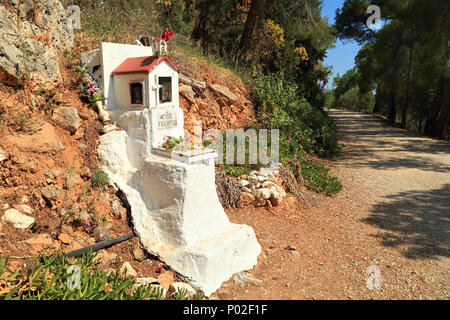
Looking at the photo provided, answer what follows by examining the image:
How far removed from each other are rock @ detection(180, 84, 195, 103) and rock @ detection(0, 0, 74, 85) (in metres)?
2.39

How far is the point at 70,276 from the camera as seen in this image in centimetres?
299

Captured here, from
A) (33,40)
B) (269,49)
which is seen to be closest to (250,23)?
(269,49)

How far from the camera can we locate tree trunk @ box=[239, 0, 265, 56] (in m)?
9.85

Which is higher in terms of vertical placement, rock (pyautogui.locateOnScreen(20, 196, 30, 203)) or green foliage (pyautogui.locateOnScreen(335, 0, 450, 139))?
green foliage (pyautogui.locateOnScreen(335, 0, 450, 139))

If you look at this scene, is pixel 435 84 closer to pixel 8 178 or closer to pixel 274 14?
pixel 274 14

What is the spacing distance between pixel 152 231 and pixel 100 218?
2.50ft

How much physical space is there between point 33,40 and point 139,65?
65.2 inches

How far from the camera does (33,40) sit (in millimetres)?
4688

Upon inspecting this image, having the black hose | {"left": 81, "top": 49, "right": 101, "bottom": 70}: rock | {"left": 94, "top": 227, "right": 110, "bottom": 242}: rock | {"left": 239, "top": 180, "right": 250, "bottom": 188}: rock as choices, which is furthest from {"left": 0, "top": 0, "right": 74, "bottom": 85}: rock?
{"left": 239, "top": 180, "right": 250, "bottom": 188}: rock

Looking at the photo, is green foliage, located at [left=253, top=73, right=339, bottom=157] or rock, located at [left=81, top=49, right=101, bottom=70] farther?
green foliage, located at [left=253, top=73, right=339, bottom=157]

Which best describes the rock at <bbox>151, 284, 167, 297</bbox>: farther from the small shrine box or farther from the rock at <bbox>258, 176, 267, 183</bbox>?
the rock at <bbox>258, 176, 267, 183</bbox>

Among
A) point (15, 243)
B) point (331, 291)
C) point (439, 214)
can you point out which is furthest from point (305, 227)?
point (15, 243)

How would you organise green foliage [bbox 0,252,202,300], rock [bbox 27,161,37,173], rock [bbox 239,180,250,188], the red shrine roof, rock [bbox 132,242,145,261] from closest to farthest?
green foliage [bbox 0,252,202,300], rock [bbox 27,161,37,173], rock [bbox 132,242,145,261], the red shrine roof, rock [bbox 239,180,250,188]

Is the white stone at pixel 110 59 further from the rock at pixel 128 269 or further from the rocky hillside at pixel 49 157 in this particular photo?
the rock at pixel 128 269
